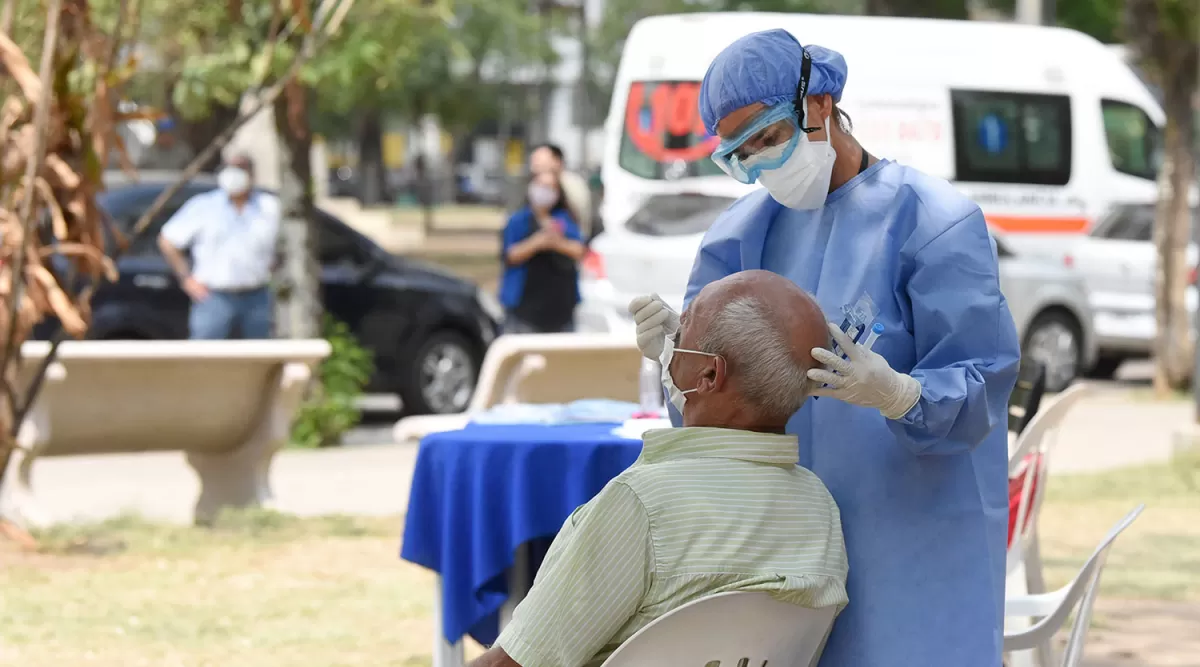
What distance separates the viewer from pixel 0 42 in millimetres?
7715

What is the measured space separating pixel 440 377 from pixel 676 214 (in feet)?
7.34

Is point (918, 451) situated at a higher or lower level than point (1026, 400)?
higher

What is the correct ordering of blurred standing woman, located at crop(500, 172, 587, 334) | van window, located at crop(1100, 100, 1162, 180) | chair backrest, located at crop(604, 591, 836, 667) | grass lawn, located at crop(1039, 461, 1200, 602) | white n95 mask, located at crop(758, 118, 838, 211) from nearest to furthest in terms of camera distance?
1. chair backrest, located at crop(604, 591, 836, 667)
2. white n95 mask, located at crop(758, 118, 838, 211)
3. grass lawn, located at crop(1039, 461, 1200, 602)
4. blurred standing woman, located at crop(500, 172, 587, 334)
5. van window, located at crop(1100, 100, 1162, 180)

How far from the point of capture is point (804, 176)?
9.98ft

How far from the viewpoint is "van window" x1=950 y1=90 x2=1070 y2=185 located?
15.9 metres

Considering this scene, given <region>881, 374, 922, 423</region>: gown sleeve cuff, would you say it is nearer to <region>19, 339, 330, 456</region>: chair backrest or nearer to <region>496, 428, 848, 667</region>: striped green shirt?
<region>496, 428, 848, 667</region>: striped green shirt

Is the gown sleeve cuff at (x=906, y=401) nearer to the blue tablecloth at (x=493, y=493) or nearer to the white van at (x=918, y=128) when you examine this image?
the blue tablecloth at (x=493, y=493)

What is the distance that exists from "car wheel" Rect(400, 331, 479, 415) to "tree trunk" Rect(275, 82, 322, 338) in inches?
51.4

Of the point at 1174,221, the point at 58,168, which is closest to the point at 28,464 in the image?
the point at 58,168

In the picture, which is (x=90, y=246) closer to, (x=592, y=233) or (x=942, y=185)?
(x=942, y=185)

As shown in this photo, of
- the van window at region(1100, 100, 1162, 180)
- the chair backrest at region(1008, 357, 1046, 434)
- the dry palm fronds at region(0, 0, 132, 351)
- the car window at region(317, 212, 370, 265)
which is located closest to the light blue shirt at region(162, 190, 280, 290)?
the car window at region(317, 212, 370, 265)

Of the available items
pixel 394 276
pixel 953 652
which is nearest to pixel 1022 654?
pixel 953 652


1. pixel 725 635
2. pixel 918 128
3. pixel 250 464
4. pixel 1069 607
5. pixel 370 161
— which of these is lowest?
pixel 370 161

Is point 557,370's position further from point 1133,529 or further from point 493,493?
point 493,493
